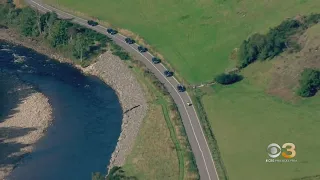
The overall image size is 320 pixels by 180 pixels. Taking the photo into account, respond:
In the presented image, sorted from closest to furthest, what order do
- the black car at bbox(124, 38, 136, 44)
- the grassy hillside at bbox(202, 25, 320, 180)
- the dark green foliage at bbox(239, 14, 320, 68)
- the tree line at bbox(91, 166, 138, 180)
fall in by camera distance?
the tree line at bbox(91, 166, 138, 180) < the grassy hillside at bbox(202, 25, 320, 180) < the dark green foliage at bbox(239, 14, 320, 68) < the black car at bbox(124, 38, 136, 44)

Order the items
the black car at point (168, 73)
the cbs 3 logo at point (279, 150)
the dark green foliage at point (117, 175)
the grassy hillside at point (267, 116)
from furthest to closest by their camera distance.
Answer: the black car at point (168, 73) → the cbs 3 logo at point (279, 150) → the grassy hillside at point (267, 116) → the dark green foliage at point (117, 175)

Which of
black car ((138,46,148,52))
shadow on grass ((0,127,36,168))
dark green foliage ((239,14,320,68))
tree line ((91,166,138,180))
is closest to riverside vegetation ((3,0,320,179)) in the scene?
dark green foliage ((239,14,320,68))

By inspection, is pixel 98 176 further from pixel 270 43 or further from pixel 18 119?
pixel 270 43

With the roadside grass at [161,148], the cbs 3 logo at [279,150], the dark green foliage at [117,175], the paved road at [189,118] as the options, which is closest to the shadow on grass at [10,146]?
the dark green foliage at [117,175]

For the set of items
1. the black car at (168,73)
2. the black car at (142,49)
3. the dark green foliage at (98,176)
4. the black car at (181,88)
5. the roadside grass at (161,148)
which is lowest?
the dark green foliage at (98,176)

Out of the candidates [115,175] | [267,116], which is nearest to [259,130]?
[267,116]

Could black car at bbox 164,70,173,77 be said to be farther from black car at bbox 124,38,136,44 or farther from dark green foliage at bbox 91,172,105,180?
dark green foliage at bbox 91,172,105,180

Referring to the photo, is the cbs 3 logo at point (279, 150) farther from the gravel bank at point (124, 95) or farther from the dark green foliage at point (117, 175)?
the gravel bank at point (124, 95)
